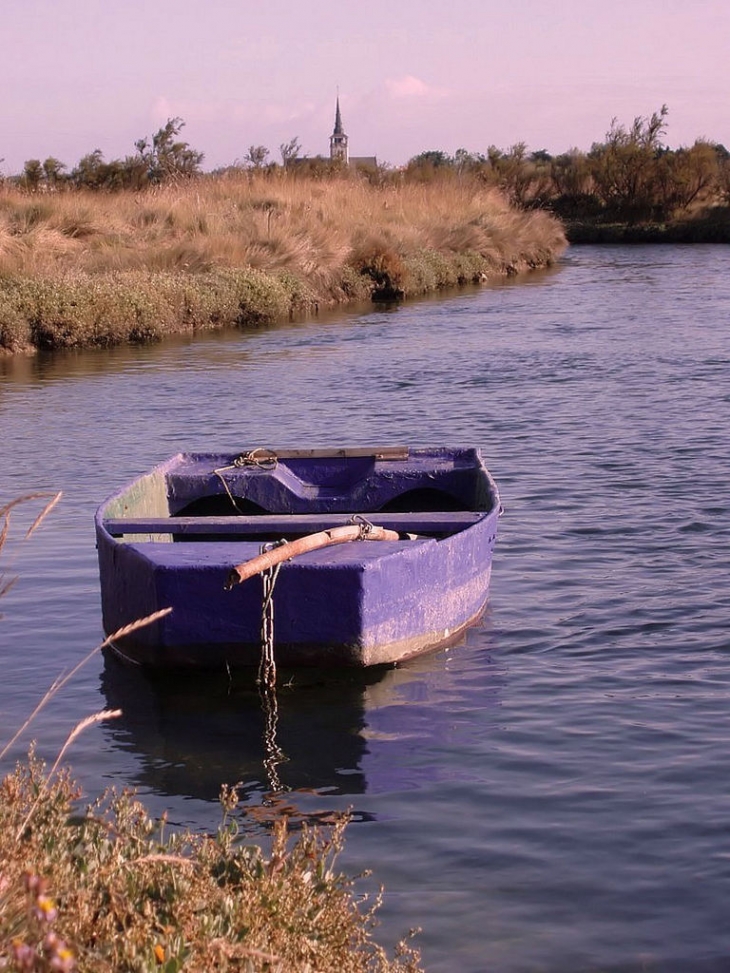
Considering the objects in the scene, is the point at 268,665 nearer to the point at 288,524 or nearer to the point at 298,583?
the point at 298,583

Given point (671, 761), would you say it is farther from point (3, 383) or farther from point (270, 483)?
point (3, 383)

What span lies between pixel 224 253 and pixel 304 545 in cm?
1971

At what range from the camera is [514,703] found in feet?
20.8

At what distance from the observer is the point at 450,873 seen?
468 cm

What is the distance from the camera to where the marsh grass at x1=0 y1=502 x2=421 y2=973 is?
111 inches

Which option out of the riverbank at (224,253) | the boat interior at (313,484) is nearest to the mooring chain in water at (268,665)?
the boat interior at (313,484)

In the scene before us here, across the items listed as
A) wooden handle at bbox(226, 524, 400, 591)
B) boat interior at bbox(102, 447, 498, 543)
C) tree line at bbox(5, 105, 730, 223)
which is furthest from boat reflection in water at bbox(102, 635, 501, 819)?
tree line at bbox(5, 105, 730, 223)

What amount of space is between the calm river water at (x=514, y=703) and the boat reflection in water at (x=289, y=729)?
0.02 metres

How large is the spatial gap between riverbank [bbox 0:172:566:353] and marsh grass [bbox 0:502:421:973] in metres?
17.3

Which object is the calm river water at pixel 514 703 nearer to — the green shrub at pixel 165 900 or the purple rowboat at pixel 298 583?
the purple rowboat at pixel 298 583

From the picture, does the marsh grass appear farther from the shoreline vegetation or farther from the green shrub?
the shoreline vegetation

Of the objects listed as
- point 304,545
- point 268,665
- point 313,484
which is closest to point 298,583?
point 304,545

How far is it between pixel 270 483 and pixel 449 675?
8.09ft

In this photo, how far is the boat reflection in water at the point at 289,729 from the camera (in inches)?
217
